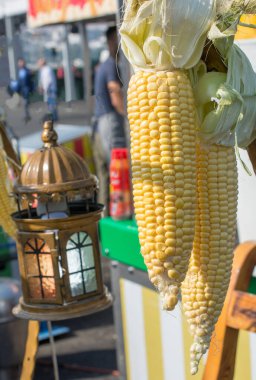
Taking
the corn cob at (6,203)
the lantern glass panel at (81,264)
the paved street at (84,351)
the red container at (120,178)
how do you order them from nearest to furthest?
the lantern glass panel at (81,264), the corn cob at (6,203), the red container at (120,178), the paved street at (84,351)

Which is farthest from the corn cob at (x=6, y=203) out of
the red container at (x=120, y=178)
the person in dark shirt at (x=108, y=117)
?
the person in dark shirt at (x=108, y=117)

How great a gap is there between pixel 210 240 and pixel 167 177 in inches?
6.7

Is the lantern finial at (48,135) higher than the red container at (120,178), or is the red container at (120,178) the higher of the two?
the lantern finial at (48,135)

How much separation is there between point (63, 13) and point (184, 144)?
7772 mm

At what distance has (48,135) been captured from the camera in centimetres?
204

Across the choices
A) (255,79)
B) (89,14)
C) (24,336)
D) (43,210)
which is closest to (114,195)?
(24,336)

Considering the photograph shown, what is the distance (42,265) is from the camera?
2062mm

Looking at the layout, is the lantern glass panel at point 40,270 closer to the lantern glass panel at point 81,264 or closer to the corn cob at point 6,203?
the lantern glass panel at point 81,264

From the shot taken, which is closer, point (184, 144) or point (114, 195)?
point (184, 144)

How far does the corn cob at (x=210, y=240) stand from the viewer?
4.43 ft

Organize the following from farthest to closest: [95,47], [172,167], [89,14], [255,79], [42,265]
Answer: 1. [95,47]
2. [89,14]
3. [42,265]
4. [255,79]
5. [172,167]

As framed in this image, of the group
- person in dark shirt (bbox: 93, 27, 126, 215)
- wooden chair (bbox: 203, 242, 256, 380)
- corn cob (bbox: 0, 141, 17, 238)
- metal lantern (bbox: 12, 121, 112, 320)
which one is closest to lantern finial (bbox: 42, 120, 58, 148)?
metal lantern (bbox: 12, 121, 112, 320)

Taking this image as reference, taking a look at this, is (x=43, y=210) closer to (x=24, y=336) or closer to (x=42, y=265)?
(x=42, y=265)

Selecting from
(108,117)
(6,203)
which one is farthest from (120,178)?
(108,117)
